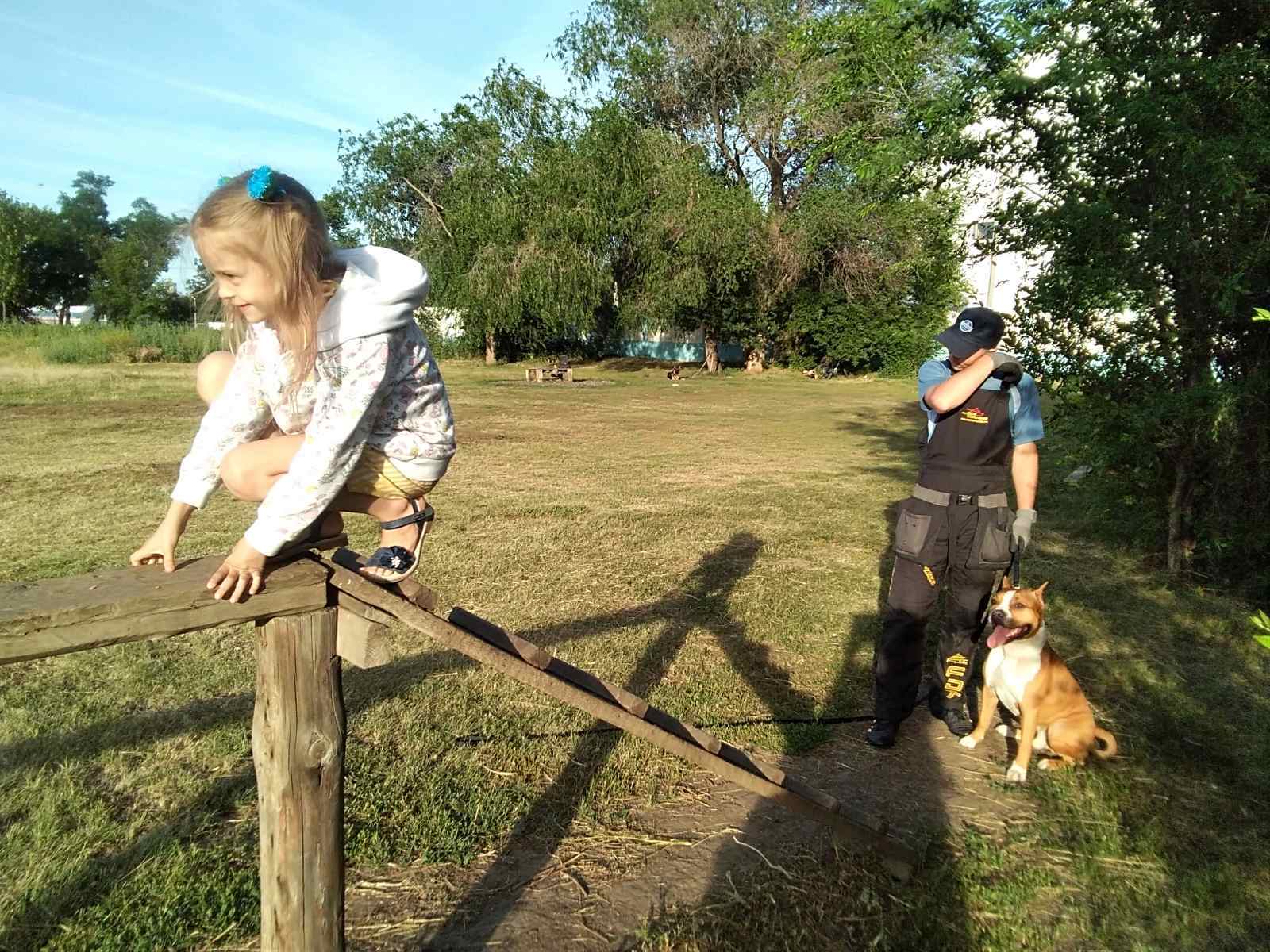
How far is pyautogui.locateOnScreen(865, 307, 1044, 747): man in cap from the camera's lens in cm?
437

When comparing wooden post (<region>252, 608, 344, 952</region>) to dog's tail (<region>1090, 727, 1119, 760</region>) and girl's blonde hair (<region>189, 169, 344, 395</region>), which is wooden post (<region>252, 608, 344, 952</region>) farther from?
dog's tail (<region>1090, 727, 1119, 760</region>)

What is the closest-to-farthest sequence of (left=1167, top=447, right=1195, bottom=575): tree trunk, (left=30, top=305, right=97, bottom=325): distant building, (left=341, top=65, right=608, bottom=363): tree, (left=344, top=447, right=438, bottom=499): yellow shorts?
(left=344, top=447, right=438, bottom=499): yellow shorts, (left=1167, top=447, right=1195, bottom=575): tree trunk, (left=341, top=65, right=608, bottom=363): tree, (left=30, top=305, right=97, bottom=325): distant building

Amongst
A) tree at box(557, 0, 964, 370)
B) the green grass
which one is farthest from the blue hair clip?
the green grass

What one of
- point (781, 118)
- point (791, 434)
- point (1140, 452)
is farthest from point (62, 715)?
point (781, 118)

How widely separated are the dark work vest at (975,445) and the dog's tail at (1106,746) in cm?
130

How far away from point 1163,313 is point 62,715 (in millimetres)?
8286

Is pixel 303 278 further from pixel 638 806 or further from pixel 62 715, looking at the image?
pixel 62 715

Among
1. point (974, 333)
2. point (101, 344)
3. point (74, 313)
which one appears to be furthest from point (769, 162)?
point (74, 313)

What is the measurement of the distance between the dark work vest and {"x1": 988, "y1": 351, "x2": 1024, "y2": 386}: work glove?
0.22ft

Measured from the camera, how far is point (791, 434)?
1772 centimetres

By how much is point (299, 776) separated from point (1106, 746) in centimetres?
400

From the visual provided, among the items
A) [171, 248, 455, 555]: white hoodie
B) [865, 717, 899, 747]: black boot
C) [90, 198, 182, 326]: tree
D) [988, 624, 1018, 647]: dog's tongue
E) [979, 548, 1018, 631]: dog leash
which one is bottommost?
[865, 717, 899, 747]: black boot

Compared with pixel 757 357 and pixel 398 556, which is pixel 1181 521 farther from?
pixel 757 357

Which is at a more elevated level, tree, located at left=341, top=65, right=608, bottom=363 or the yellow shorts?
tree, located at left=341, top=65, right=608, bottom=363
